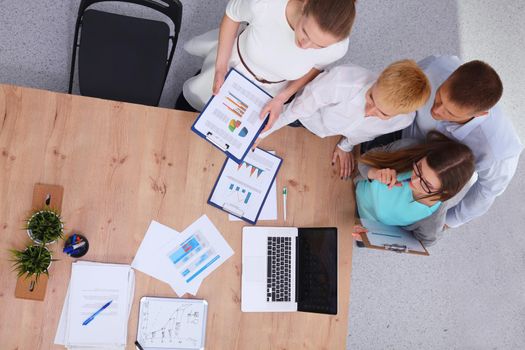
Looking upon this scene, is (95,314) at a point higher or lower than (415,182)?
lower

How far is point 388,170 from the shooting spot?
5.46 ft

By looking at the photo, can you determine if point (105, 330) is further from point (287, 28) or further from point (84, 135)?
point (287, 28)

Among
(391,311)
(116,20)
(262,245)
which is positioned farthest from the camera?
(391,311)

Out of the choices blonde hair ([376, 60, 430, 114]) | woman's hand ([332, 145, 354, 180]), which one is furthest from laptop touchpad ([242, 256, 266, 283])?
blonde hair ([376, 60, 430, 114])

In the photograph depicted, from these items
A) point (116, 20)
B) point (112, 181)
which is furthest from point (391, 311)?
point (116, 20)

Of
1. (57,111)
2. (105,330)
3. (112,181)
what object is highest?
(57,111)

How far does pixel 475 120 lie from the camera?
1.59m

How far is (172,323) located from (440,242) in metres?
1.80

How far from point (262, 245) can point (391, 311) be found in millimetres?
1266

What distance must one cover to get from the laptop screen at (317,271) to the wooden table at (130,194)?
9 cm

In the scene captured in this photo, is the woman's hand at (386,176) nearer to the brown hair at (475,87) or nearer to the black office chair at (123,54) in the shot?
the brown hair at (475,87)

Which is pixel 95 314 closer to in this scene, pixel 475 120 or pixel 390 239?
pixel 390 239

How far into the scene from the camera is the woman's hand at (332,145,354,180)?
72.7 inches

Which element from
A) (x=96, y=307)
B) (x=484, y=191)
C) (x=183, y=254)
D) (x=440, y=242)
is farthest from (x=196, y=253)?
(x=440, y=242)
